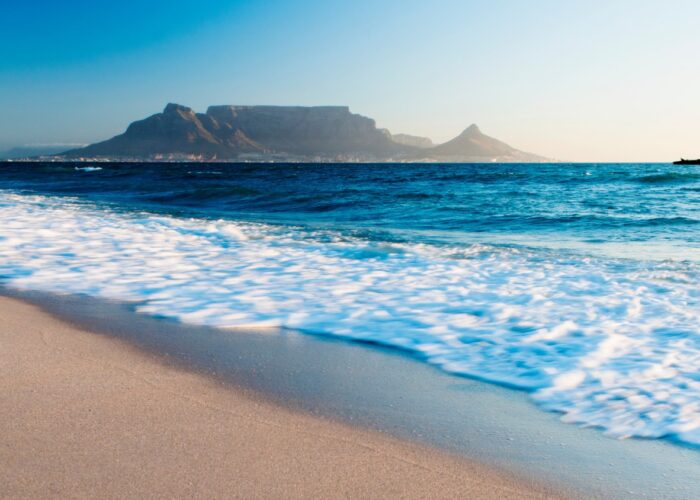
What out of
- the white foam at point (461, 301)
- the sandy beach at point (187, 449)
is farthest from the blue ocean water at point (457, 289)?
the sandy beach at point (187, 449)

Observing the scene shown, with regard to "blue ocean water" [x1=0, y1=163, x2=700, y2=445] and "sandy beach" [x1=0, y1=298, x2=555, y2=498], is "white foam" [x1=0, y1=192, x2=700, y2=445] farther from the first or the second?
"sandy beach" [x1=0, y1=298, x2=555, y2=498]

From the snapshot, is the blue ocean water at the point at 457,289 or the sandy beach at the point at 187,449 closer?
the sandy beach at the point at 187,449

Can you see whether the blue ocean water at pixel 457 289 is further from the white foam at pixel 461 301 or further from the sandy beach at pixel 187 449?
the sandy beach at pixel 187 449

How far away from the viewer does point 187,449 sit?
2.23 metres

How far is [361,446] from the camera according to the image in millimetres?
2361

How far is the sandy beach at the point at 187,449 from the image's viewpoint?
77.9 inches

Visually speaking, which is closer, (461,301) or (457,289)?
(461,301)

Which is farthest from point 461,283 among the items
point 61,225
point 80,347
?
point 61,225

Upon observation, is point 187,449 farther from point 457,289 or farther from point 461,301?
point 457,289

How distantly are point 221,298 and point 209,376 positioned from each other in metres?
2.02

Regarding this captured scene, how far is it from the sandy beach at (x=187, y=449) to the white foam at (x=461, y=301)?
39.7 inches

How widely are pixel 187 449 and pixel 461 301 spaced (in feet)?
11.1

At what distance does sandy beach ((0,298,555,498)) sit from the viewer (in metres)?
1.98

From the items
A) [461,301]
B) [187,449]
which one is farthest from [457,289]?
[187,449]
